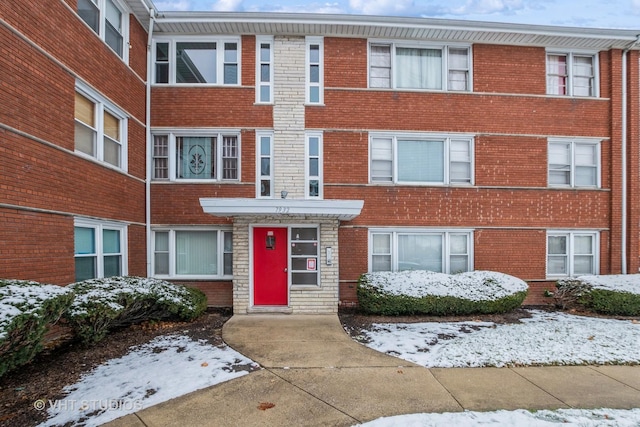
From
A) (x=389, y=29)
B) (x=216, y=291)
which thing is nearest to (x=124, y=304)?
(x=216, y=291)

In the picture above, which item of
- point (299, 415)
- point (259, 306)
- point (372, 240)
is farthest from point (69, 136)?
point (372, 240)

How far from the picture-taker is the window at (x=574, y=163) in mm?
10531

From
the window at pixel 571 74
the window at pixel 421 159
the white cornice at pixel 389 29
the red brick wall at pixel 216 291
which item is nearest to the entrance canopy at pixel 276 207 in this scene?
the window at pixel 421 159

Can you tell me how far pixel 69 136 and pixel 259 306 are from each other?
5619 mm

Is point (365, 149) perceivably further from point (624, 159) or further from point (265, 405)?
point (624, 159)

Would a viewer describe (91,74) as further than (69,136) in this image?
Yes

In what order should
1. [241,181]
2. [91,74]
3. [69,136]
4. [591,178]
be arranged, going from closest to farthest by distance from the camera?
1. [69,136]
2. [91,74]
3. [241,181]
4. [591,178]

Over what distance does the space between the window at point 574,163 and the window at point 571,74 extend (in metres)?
1.59

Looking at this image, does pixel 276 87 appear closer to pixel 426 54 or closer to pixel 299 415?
pixel 426 54

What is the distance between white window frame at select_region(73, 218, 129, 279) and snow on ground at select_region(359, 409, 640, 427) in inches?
271

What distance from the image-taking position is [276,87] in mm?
9992

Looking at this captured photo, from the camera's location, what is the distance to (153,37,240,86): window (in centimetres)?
1010

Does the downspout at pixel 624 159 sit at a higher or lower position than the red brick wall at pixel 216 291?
higher

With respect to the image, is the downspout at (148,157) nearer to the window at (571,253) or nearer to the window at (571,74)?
the window at (571,253)
